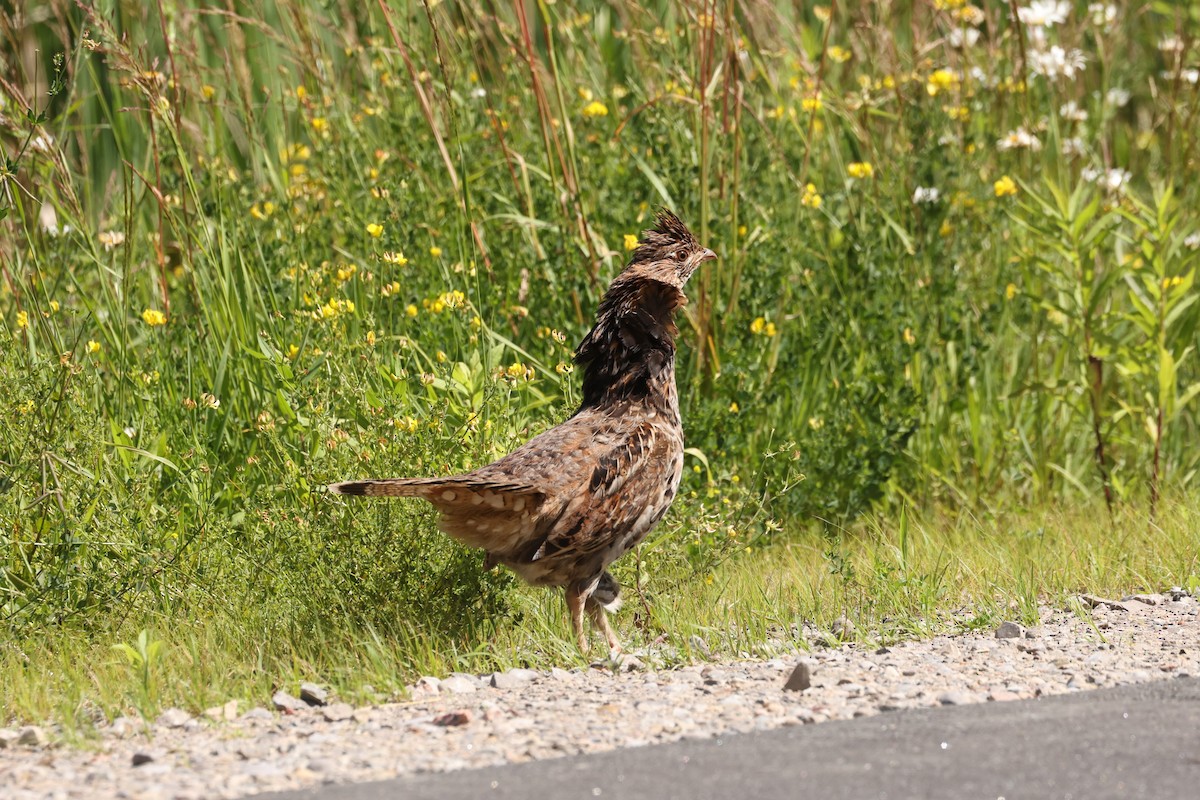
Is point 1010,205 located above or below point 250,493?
above

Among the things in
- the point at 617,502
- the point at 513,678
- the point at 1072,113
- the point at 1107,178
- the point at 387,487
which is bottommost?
the point at 513,678

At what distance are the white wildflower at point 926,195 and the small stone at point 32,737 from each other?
5227 mm

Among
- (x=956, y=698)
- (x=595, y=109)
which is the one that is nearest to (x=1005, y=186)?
(x=595, y=109)

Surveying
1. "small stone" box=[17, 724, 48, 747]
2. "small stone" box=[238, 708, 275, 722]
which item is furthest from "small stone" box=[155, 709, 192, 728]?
"small stone" box=[17, 724, 48, 747]

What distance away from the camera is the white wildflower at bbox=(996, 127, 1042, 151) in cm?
820

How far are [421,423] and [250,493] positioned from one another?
3.56ft

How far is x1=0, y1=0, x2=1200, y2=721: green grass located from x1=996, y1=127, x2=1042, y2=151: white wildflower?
0.10ft

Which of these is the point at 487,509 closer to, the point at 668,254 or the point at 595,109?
the point at 668,254

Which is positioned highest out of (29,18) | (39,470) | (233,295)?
(29,18)

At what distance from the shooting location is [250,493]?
20.4 ft

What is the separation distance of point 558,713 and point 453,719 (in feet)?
0.92

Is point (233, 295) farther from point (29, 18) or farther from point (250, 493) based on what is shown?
point (29, 18)

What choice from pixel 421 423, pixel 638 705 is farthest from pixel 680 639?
pixel 421 423

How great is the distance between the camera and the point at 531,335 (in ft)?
23.9
